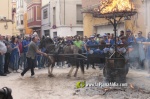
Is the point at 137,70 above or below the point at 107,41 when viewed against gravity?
below

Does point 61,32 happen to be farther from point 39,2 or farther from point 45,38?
point 45,38

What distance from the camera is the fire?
8.12 m

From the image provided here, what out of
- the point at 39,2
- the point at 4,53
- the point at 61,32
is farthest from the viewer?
the point at 39,2

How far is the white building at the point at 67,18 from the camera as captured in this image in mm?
30828

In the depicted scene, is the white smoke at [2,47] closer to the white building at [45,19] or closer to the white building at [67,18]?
the white building at [67,18]

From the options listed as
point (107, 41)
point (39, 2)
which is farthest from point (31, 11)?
point (107, 41)

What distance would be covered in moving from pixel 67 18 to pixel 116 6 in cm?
2319

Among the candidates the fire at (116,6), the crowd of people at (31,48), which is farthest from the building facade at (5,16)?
the fire at (116,6)

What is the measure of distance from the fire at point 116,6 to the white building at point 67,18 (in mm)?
22081

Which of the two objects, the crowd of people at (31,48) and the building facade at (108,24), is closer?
the crowd of people at (31,48)

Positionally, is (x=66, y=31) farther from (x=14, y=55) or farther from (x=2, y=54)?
(x=2, y=54)

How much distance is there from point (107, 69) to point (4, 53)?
539 cm

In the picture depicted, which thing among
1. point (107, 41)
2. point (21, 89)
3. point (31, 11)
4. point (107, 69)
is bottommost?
point (21, 89)

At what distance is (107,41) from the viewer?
12867 millimetres
